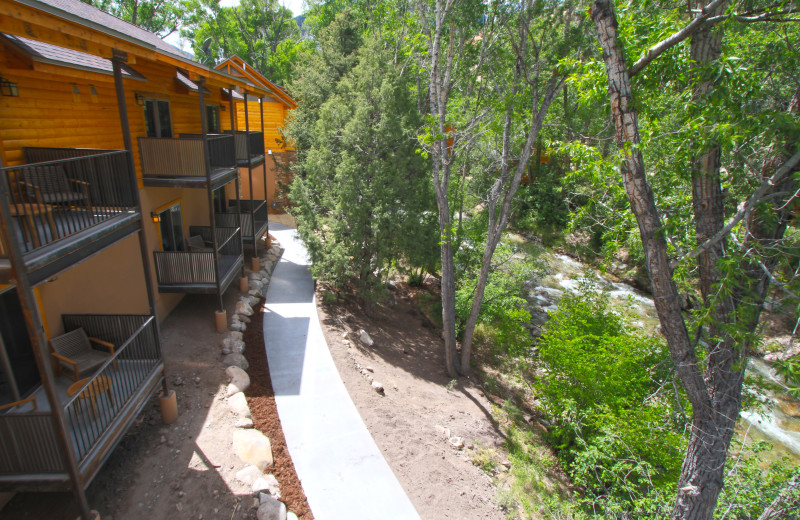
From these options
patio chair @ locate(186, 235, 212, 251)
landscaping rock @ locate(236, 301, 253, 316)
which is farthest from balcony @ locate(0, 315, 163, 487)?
patio chair @ locate(186, 235, 212, 251)

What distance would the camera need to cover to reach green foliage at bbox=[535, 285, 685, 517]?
7062 millimetres

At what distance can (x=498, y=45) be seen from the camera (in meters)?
11.2

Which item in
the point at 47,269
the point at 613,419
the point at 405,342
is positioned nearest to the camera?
the point at 47,269

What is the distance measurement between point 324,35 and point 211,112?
21.7 ft

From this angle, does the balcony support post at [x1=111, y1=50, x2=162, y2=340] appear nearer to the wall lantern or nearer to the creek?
the wall lantern

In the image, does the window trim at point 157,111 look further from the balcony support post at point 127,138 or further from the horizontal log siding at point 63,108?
the balcony support post at point 127,138

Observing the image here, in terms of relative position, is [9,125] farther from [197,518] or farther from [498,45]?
[498,45]

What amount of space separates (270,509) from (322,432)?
184 centimetres

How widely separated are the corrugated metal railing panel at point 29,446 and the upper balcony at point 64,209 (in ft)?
5.02

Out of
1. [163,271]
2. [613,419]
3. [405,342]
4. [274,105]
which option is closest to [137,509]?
[163,271]

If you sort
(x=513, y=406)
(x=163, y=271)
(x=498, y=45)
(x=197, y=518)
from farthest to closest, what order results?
(x=498, y=45), (x=513, y=406), (x=163, y=271), (x=197, y=518)

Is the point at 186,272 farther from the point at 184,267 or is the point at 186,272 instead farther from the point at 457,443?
the point at 457,443

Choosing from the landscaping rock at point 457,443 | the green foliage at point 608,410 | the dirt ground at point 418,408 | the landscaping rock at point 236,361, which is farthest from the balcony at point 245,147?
the green foliage at point 608,410

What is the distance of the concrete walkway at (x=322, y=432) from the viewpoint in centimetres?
607
